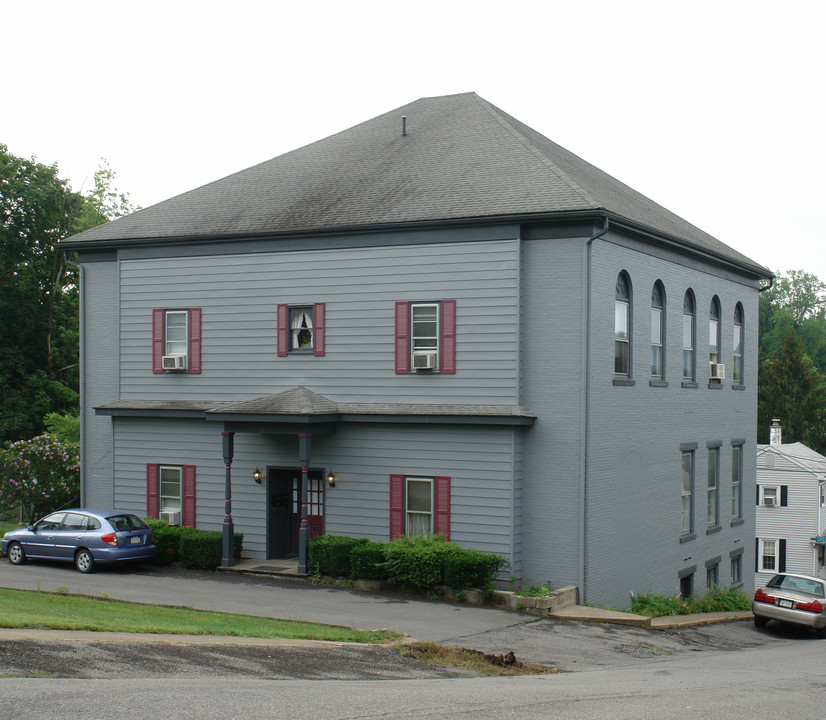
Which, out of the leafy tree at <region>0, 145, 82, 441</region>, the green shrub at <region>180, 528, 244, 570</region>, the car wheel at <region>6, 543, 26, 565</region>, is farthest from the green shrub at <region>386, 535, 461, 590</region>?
the leafy tree at <region>0, 145, 82, 441</region>

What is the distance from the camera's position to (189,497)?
24.3m

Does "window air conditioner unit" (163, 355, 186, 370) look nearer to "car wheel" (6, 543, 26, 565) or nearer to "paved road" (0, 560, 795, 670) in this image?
"paved road" (0, 560, 795, 670)

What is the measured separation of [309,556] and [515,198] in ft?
29.4

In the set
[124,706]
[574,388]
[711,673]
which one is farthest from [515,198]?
[124,706]

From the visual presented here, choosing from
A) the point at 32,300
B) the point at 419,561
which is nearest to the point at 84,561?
the point at 419,561

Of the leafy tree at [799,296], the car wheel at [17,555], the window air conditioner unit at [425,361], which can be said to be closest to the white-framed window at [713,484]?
the window air conditioner unit at [425,361]

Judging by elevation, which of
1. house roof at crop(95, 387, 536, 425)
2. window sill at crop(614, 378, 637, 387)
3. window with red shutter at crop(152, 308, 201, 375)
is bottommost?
house roof at crop(95, 387, 536, 425)

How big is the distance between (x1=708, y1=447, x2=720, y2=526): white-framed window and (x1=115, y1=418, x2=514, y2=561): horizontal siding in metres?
9.31

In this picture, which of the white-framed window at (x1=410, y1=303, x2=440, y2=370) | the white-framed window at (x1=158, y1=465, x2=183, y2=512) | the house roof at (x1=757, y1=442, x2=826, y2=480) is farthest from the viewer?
the house roof at (x1=757, y1=442, x2=826, y2=480)

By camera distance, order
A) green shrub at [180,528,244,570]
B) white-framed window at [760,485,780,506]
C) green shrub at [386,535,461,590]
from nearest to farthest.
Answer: green shrub at [386,535,461,590]
green shrub at [180,528,244,570]
white-framed window at [760,485,780,506]

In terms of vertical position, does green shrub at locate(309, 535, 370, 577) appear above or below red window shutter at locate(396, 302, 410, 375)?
below

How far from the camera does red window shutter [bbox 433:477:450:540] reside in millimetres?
21078

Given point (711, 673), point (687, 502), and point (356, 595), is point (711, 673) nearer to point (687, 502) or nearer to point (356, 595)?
point (356, 595)

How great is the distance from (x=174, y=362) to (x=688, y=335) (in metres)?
13.3
